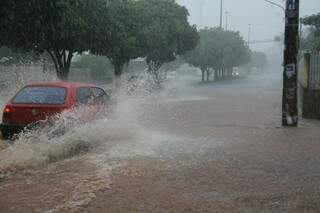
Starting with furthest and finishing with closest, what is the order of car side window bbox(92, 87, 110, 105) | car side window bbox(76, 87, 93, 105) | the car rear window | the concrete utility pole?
the concrete utility pole, car side window bbox(92, 87, 110, 105), car side window bbox(76, 87, 93, 105), the car rear window

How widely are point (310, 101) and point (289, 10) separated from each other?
11.9 ft

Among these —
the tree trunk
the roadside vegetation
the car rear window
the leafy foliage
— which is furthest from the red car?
the leafy foliage

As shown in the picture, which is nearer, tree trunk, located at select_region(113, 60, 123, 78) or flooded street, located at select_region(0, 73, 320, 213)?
flooded street, located at select_region(0, 73, 320, 213)

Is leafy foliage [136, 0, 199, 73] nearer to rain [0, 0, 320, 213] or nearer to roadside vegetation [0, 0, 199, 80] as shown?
roadside vegetation [0, 0, 199, 80]

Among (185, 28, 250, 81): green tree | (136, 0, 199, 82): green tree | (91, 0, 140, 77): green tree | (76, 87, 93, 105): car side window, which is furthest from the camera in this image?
(185, 28, 250, 81): green tree

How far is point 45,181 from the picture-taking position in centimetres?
866

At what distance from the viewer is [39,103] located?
1200cm

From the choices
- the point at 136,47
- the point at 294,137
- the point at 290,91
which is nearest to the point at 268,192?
the point at 294,137

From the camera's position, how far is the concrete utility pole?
15.8 metres

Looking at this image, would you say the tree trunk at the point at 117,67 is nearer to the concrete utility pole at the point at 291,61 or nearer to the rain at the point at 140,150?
the rain at the point at 140,150

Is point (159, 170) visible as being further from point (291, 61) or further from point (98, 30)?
point (98, 30)

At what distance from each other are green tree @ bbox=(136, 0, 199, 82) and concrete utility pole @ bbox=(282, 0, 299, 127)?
22962 millimetres

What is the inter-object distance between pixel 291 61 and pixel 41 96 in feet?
23.4

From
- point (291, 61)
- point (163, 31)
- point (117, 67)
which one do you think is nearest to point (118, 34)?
point (117, 67)
